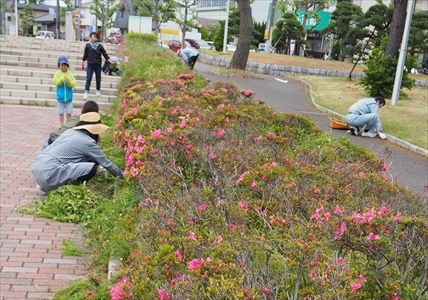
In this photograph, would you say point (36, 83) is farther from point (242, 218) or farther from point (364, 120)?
point (242, 218)

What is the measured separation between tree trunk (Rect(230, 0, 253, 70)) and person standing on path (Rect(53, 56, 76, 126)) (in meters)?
14.9

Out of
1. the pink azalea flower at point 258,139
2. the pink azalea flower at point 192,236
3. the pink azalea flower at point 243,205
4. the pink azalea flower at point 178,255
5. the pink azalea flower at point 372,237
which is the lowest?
the pink azalea flower at point 178,255

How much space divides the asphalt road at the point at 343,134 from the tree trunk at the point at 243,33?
5.36 ft

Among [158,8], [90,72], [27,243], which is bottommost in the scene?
[27,243]

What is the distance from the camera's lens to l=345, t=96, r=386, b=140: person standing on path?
1089 centimetres

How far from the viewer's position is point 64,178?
5.82m

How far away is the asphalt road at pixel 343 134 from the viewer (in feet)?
25.5

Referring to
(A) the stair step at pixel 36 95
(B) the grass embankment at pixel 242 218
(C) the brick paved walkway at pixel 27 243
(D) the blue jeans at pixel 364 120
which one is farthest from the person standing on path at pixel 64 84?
(D) the blue jeans at pixel 364 120

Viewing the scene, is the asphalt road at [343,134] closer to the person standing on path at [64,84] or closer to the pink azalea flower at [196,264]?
the pink azalea flower at [196,264]

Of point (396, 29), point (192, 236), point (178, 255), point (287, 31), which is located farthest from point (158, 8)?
point (178, 255)

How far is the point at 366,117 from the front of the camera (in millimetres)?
10859

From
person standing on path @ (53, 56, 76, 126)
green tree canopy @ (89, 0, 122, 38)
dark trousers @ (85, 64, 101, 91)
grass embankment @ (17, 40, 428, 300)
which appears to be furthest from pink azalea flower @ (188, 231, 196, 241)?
green tree canopy @ (89, 0, 122, 38)

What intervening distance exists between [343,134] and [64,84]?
573cm

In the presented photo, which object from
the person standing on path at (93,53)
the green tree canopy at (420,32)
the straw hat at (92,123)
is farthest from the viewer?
the green tree canopy at (420,32)
